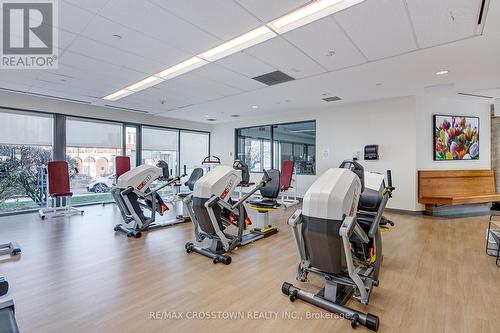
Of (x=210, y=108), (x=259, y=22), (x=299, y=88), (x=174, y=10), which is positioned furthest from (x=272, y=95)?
(x=174, y=10)

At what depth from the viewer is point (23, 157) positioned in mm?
6031

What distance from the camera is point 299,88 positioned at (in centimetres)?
523

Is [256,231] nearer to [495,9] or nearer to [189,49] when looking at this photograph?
[189,49]

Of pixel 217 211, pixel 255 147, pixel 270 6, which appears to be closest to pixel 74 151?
pixel 255 147

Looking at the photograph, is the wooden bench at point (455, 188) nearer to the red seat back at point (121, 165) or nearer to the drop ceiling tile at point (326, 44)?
the drop ceiling tile at point (326, 44)

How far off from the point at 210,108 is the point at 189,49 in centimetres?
379

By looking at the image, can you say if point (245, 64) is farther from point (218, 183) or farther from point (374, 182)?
point (374, 182)

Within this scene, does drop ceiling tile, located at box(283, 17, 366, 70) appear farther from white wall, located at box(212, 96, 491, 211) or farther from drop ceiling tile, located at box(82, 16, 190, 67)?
white wall, located at box(212, 96, 491, 211)

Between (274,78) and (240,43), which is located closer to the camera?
(240,43)

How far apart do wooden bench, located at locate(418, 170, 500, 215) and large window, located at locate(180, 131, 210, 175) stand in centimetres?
719

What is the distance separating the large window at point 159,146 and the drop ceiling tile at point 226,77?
444cm

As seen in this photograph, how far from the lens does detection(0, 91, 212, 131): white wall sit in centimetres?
574

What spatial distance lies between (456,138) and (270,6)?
6.23 meters

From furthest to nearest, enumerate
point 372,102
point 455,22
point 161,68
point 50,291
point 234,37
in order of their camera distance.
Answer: point 372,102, point 161,68, point 234,37, point 455,22, point 50,291
